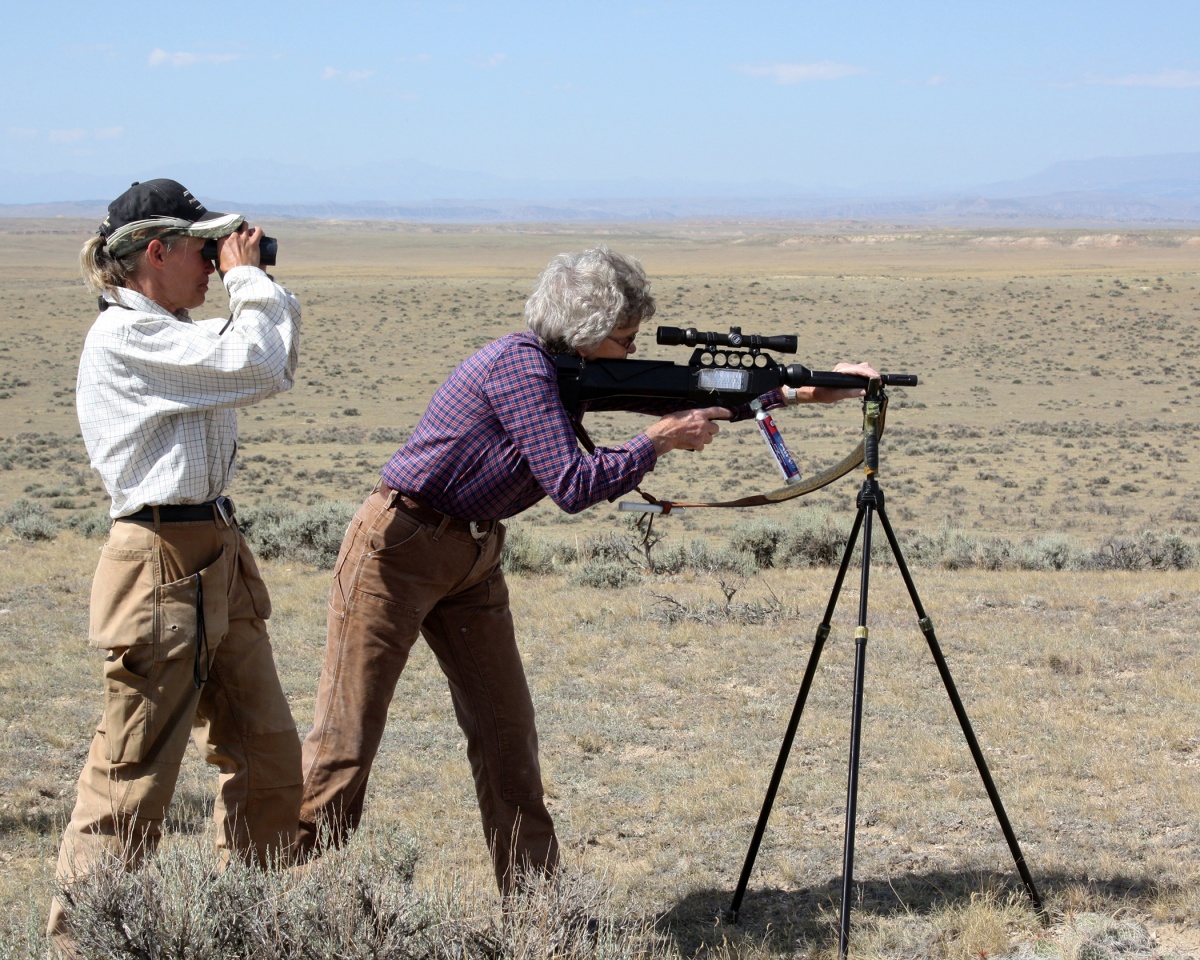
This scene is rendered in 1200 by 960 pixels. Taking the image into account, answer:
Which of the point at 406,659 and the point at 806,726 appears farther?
the point at 806,726

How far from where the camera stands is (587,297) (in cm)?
310

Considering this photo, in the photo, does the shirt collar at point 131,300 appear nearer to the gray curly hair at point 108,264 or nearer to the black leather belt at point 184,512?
the gray curly hair at point 108,264

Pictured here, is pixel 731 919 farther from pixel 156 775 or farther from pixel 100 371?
pixel 100 371

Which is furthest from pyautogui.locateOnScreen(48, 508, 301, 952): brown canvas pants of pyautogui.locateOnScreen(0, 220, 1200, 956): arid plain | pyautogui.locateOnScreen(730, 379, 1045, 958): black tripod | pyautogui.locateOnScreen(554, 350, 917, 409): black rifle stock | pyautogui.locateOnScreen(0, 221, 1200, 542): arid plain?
pyautogui.locateOnScreen(0, 221, 1200, 542): arid plain

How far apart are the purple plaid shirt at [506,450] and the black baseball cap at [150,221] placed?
2.35ft

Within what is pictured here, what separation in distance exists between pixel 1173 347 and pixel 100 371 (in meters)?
41.2

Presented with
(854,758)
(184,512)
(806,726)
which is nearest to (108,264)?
(184,512)

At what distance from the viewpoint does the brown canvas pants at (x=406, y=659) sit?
330 centimetres

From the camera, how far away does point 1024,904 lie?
3.63 metres

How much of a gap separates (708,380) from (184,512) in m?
1.43

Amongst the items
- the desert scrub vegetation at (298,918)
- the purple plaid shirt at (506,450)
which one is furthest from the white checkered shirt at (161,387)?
the desert scrub vegetation at (298,918)

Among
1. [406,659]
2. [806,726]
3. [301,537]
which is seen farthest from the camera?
[301,537]

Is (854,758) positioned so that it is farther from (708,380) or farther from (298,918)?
(298,918)

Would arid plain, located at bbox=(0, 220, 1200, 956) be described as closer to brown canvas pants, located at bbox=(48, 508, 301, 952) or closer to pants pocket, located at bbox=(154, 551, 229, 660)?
brown canvas pants, located at bbox=(48, 508, 301, 952)
